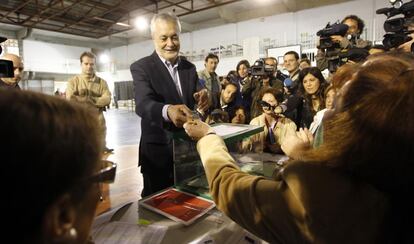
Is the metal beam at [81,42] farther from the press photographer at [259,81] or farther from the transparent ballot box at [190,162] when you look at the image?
the transparent ballot box at [190,162]

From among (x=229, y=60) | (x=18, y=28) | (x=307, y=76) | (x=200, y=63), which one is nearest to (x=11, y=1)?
(x=18, y=28)

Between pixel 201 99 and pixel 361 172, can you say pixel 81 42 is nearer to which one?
pixel 201 99

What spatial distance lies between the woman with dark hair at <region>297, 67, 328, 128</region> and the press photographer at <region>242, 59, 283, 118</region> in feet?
1.55

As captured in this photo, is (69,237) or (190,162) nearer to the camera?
(69,237)

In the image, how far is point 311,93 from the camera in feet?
8.37

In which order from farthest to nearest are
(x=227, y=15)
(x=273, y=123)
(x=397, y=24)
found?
(x=227, y=15) < (x=273, y=123) < (x=397, y=24)

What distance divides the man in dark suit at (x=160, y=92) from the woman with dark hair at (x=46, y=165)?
0.95 meters

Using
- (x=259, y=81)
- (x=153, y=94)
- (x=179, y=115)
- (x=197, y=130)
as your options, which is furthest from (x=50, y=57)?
(x=197, y=130)

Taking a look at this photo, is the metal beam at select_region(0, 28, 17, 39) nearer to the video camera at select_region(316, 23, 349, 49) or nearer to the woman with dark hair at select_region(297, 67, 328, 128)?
the woman with dark hair at select_region(297, 67, 328, 128)

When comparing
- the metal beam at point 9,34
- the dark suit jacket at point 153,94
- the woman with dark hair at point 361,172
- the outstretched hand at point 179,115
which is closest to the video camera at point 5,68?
the dark suit jacket at point 153,94

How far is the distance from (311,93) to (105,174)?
2.41 m

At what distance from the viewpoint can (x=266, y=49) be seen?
8.96m

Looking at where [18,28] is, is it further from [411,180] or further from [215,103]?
[411,180]

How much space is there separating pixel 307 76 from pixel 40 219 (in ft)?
8.37
